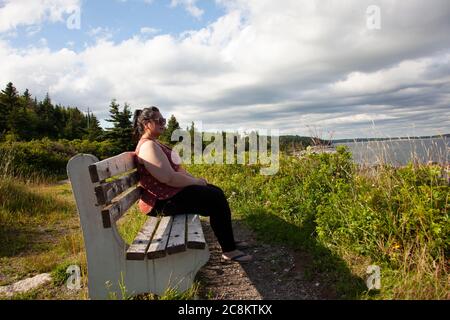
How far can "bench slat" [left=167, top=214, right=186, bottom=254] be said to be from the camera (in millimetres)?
2686

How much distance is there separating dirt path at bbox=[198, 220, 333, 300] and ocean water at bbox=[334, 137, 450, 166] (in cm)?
166

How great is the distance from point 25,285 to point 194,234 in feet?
6.03

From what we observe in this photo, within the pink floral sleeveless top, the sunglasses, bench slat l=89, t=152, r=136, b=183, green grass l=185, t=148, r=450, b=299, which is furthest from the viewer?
the sunglasses

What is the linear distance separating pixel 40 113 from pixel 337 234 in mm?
53314

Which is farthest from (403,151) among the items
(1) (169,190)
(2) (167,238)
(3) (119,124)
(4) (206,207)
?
(3) (119,124)

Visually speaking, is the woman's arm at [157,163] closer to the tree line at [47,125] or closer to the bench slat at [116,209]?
the bench slat at [116,209]

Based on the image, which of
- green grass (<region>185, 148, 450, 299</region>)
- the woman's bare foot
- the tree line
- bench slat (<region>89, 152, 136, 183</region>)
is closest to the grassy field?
green grass (<region>185, 148, 450, 299</region>)

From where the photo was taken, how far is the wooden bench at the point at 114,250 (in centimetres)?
256

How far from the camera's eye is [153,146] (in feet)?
11.3

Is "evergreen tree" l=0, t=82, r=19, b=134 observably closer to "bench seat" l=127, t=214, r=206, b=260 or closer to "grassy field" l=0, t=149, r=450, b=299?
"grassy field" l=0, t=149, r=450, b=299

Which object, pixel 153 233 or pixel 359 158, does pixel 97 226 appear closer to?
pixel 153 233

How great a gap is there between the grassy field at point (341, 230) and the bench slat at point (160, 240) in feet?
1.19
